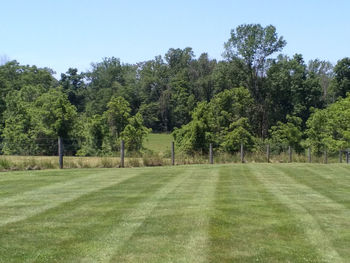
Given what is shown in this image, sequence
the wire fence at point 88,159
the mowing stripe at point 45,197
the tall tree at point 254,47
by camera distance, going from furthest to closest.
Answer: the tall tree at point 254,47
the wire fence at point 88,159
the mowing stripe at point 45,197

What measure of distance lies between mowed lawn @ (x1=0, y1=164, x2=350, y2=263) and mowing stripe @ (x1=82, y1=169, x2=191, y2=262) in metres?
0.01

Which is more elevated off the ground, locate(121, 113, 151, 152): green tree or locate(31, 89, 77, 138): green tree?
locate(31, 89, 77, 138): green tree

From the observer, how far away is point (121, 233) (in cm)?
718

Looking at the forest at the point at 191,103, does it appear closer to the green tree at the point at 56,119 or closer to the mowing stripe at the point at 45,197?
the green tree at the point at 56,119

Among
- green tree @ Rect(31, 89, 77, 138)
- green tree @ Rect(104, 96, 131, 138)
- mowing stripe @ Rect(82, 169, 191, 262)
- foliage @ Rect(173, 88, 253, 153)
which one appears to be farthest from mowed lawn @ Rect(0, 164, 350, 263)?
green tree @ Rect(104, 96, 131, 138)

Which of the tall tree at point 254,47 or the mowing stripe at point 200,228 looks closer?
the mowing stripe at point 200,228

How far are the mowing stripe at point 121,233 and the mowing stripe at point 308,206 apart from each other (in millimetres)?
2960

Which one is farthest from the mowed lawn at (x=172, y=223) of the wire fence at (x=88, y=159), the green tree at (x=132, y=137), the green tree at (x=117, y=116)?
the green tree at (x=117, y=116)

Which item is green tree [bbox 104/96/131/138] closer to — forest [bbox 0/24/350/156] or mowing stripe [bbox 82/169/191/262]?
forest [bbox 0/24/350/156]

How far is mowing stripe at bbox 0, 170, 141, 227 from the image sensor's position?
28.6ft

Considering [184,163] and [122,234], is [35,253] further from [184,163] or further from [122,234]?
[184,163]

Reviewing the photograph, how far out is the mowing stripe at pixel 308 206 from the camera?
6.67m

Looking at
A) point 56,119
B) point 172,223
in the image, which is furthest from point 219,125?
point 172,223

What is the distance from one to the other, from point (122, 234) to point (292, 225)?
3.11m
